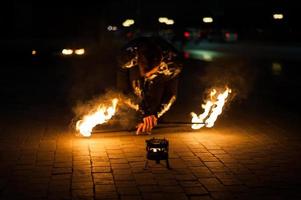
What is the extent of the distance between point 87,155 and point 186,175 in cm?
173

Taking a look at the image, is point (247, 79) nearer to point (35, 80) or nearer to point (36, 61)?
point (35, 80)

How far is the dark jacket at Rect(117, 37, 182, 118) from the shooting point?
1012 cm

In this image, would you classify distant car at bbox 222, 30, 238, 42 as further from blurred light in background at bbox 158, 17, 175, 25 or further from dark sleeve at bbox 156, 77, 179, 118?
dark sleeve at bbox 156, 77, 179, 118

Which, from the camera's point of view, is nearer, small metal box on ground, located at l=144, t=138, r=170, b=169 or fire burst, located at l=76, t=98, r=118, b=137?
small metal box on ground, located at l=144, t=138, r=170, b=169

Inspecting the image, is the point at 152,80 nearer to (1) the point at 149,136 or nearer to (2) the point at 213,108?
(1) the point at 149,136

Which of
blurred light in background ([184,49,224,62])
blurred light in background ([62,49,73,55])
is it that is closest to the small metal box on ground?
Result: blurred light in background ([184,49,224,62])

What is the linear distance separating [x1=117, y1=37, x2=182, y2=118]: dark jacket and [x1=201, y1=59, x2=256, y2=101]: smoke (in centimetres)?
514

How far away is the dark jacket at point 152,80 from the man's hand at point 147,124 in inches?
4.3

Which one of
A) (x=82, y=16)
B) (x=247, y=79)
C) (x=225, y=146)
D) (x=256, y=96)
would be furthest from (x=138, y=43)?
(x=82, y=16)

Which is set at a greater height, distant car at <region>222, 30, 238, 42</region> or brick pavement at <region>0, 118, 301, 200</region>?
distant car at <region>222, 30, 238, 42</region>

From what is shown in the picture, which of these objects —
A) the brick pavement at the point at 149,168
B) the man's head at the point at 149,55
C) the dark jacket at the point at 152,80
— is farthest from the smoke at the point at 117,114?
the man's head at the point at 149,55

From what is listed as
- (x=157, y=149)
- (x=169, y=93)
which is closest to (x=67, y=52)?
(x=169, y=93)

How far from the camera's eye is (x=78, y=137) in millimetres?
9750

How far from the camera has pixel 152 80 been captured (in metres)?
10.3
